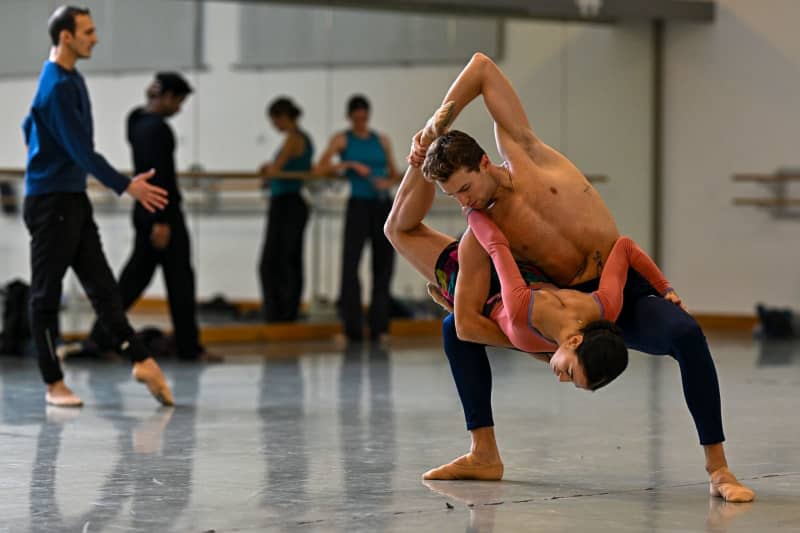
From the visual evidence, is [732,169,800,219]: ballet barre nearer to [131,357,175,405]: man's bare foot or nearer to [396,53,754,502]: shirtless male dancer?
[131,357,175,405]: man's bare foot

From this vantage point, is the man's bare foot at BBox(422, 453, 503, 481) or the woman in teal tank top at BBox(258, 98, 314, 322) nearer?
the man's bare foot at BBox(422, 453, 503, 481)

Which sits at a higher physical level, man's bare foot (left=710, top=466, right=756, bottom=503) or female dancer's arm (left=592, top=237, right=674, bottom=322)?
female dancer's arm (left=592, top=237, right=674, bottom=322)

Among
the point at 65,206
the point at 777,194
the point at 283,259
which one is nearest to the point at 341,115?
the point at 283,259

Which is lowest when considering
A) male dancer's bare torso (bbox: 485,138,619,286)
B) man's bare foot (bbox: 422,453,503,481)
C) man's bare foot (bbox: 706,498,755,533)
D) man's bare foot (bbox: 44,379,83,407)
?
man's bare foot (bbox: 44,379,83,407)

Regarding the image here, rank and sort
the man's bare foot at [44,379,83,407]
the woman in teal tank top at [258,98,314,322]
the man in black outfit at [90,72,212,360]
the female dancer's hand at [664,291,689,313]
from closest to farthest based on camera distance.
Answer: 1. the female dancer's hand at [664,291,689,313]
2. the man's bare foot at [44,379,83,407]
3. the man in black outfit at [90,72,212,360]
4. the woman in teal tank top at [258,98,314,322]

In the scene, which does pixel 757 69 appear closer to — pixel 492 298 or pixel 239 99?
pixel 239 99

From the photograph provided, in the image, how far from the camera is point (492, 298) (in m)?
4.14

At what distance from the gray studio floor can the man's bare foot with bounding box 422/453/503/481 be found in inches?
2.3

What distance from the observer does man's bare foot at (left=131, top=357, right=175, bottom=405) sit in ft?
20.2

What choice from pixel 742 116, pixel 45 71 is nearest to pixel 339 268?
pixel 742 116

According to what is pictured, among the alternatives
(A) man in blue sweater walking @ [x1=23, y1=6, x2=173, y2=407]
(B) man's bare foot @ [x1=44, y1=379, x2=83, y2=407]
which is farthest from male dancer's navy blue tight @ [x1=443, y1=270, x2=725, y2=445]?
(B) man's bare foot @ [x1=44, y1=379, x2=83, y2=407]

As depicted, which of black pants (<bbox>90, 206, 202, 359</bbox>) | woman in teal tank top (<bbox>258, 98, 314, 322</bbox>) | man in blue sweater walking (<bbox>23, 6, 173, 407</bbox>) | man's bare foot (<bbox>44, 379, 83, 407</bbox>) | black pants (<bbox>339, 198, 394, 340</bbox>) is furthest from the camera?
woman in teal tank top (<bbox>258, 98, 314, 322</bbox>)

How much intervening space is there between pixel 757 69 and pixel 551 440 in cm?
721

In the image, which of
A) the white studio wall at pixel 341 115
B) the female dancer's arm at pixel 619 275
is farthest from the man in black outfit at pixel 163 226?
the female dancer's arm at pixel 619 275
